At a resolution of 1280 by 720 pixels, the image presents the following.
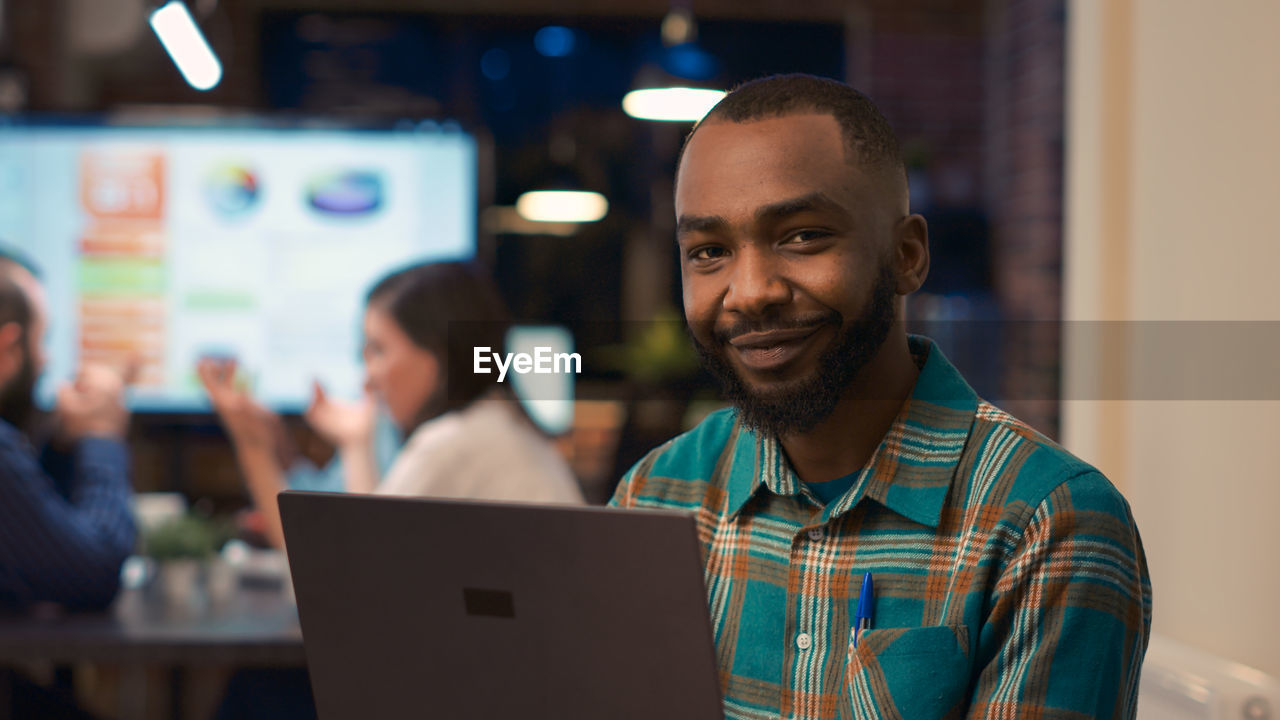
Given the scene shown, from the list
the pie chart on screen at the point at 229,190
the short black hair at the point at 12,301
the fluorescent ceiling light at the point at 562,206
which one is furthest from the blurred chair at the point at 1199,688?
the fluorescent ceiling light at the point at 562,206

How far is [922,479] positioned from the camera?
0.98 m

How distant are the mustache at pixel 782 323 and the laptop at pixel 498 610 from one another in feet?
0.98

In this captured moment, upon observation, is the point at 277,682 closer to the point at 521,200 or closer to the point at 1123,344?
the point at 1123,344

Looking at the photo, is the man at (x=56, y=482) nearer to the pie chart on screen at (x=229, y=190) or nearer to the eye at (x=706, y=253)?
the pie chart on screen at (x=229, y=190)

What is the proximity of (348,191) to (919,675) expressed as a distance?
2.63 metres

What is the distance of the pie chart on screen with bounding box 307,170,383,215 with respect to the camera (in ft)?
10.5

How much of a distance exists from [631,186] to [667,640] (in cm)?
431

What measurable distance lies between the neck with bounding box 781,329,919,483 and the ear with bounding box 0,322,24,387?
1964 mm

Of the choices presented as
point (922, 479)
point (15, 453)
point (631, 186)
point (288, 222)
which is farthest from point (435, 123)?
point (922, 479)

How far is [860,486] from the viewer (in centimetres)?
100

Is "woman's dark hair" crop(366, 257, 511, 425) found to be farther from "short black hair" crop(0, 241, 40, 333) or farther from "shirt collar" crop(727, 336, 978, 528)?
"shirt collar" crop(727, 336, 978, 528)

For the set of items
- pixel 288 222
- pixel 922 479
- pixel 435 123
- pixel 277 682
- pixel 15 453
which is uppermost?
pixel 435 123

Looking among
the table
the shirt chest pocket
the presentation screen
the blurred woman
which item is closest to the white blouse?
the blurred woman

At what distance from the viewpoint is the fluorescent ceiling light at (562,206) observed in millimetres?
4945
